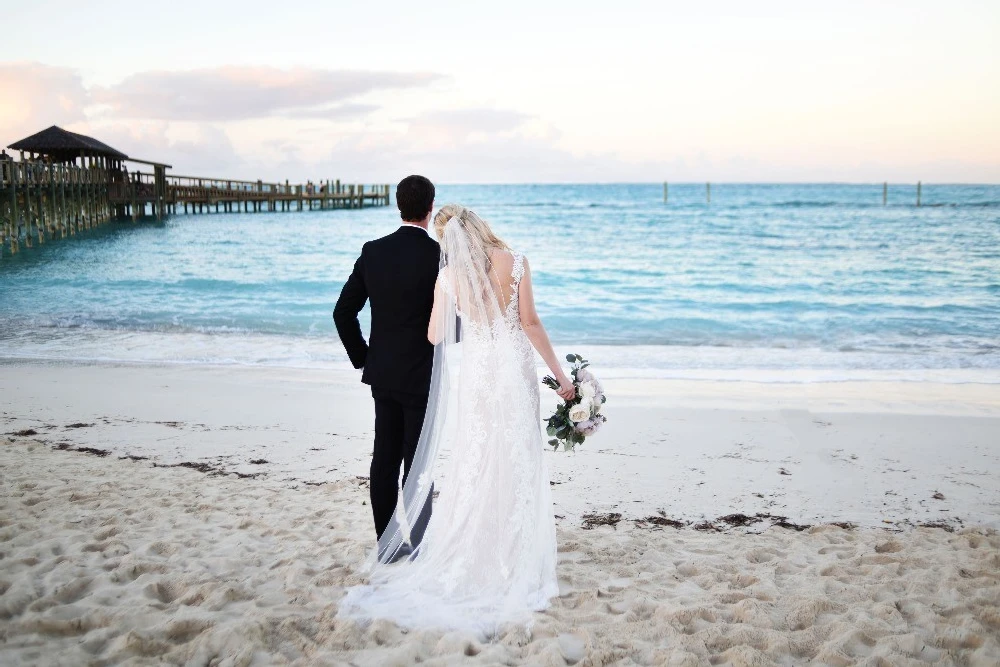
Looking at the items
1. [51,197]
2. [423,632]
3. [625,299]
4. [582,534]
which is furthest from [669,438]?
[51,197]

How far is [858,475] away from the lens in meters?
5.57

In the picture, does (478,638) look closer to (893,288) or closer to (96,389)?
(96,389)

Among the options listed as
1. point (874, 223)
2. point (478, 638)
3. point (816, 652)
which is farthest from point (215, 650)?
point (874, 223)

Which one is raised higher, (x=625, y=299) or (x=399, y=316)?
(x=399, y=316)

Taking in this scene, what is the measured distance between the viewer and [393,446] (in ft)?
12.0

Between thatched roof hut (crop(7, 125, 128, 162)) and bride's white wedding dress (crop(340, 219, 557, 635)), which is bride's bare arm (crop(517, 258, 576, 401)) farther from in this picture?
thatched roof hut (crop(7, 125, 128, 162))

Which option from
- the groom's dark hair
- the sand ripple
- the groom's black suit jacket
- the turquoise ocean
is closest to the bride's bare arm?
the groom's black suit jacket

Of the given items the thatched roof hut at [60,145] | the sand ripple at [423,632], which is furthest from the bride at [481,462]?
the thatched roof hut at [60,145]

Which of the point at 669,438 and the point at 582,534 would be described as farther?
the point at 669,438

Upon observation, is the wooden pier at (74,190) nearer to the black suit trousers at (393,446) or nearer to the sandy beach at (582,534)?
the sandy beach at (582,534)

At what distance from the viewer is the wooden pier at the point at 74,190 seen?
2358 centimetres

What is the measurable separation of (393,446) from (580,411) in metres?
0.91

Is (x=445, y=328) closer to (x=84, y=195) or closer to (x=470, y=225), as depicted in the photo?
(x=470, y=225)

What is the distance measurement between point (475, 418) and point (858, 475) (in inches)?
136
